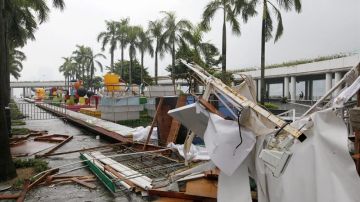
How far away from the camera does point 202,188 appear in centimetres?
566

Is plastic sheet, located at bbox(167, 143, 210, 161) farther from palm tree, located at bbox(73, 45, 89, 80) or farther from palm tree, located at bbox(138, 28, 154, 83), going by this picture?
palm tree, located at bbox(73, 45, 89, 80)

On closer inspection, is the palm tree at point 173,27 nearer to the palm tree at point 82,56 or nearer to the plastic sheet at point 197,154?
the plastic sheet at point 197,154

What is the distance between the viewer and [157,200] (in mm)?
5953

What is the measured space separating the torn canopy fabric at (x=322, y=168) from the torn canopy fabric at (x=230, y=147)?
1.93 feet

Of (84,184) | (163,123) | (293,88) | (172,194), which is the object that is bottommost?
(84,184)

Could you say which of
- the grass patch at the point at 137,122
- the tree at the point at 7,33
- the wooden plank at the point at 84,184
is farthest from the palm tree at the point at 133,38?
the wooden plank at the point at 84,184

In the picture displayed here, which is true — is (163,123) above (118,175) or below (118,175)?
above

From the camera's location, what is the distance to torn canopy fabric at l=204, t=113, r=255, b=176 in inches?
166

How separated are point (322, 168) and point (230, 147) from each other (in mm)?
1131

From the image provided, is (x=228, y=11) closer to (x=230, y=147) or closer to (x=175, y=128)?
(x=175, y=128)

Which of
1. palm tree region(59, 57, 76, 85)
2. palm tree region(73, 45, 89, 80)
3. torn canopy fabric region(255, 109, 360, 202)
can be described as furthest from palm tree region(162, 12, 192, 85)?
palm tree region(59, 57, 76, 85)

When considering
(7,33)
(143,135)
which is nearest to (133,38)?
(7,33)

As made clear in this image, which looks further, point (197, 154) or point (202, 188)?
point (197, 154)

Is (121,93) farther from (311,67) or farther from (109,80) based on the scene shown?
(311,67)
